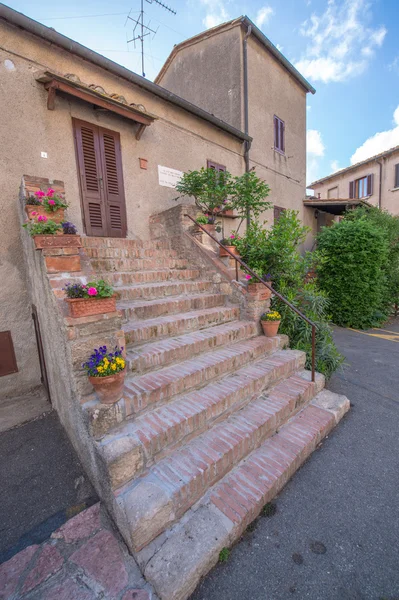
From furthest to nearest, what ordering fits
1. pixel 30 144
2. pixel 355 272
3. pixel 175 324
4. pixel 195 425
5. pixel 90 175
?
pixel 355 272 < pixel 90 175 < pixel 30 144 < pixel 175 324 < pixel 195 425

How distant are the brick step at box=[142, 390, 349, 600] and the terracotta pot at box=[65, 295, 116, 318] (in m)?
1.51

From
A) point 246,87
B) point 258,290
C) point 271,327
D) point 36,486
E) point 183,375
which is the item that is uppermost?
point 246,87

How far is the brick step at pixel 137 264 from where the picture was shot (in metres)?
3.78

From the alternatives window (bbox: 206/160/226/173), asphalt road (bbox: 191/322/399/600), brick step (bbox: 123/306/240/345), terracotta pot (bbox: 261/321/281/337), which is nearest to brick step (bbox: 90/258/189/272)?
brick step (bbox: 123/306/240/345)

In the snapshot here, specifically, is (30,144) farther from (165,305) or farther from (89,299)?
(89,299)

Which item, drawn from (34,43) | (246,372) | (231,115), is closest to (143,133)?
(34,43)

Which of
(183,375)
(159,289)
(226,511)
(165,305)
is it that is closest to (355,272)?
(159,289)

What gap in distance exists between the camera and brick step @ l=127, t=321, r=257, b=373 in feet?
8.01

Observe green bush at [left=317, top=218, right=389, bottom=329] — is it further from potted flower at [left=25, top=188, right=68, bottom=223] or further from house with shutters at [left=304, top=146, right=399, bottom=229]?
potted flower at [left=25, top=188, right=68, bottom=223]

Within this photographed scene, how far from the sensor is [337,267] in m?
6.98

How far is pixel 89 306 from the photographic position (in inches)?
81.3

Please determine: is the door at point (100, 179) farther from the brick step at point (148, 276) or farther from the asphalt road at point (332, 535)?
the asphalt road at point (332, 535)

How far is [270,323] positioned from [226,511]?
7.33 ft

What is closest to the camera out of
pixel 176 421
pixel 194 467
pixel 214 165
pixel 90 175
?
pixel 194 467
